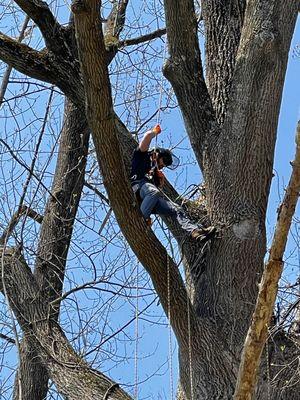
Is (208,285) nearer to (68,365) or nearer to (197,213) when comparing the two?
(197,213)

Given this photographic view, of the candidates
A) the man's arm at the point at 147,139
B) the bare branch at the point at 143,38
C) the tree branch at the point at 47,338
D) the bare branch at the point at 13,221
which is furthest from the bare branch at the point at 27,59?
the bare branch at the point at 143,38

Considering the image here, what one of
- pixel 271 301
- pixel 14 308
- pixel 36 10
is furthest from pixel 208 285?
pixel 36 10

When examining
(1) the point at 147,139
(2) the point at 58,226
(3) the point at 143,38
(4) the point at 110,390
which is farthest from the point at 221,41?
(4) the point at 110,390

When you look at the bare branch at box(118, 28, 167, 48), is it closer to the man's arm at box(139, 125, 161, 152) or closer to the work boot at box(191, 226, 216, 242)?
the man's arm at box(139, 125, 161, 152)

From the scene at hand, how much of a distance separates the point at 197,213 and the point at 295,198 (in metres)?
2.09

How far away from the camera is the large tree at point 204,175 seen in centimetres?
391

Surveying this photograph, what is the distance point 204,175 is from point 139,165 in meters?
0.41

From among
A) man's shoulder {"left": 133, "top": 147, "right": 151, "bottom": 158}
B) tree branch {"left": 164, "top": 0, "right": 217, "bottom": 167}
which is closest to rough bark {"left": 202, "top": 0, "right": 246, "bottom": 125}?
tree branch {"left": 164, "top": 0, "right": 217, "bottom": 167}

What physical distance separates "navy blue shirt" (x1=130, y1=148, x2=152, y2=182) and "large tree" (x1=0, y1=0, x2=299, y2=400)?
4.3 inches

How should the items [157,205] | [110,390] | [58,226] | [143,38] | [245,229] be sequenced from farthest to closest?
[143,38]
[58,226]
[157,205]
[245,229]
[110,390]

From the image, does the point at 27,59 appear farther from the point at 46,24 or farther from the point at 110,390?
the point at 110,390

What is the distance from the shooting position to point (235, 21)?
495 centimetres

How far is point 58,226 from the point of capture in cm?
583

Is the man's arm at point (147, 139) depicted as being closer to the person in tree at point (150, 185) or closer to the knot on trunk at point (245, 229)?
the person in tree at point (150, 185)
